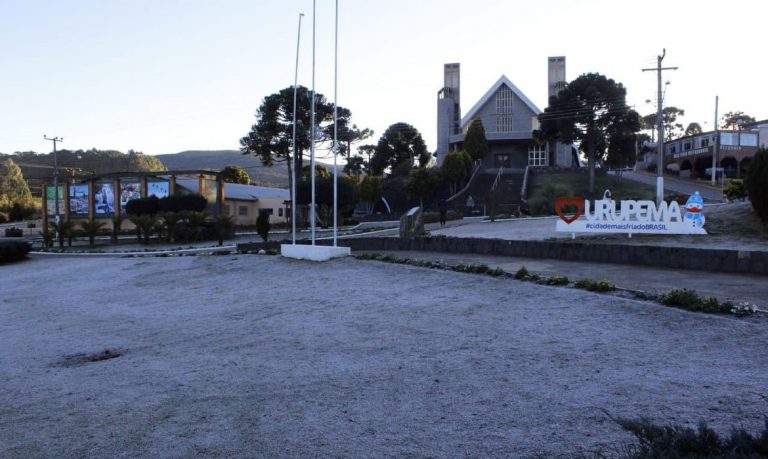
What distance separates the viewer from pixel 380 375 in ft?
18.2

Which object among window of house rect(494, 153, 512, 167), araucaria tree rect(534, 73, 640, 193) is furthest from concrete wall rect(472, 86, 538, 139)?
araucaria tree rect(534, 73, 640, 193)

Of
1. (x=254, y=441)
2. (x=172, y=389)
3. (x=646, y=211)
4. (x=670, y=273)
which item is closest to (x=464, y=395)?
(x=254, y=441)

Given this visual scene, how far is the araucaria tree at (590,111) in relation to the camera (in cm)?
4253

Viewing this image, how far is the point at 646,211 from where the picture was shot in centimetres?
1627

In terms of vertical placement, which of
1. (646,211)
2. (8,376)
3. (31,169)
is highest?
(31,169)

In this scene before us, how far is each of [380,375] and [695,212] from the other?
13.3 m

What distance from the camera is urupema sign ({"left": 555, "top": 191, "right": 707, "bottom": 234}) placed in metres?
15.7

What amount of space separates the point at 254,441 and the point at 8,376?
13.0 feet

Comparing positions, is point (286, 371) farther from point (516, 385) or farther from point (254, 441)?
point (516, 385)

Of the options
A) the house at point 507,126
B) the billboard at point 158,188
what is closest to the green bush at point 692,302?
the billboard at point 158,188

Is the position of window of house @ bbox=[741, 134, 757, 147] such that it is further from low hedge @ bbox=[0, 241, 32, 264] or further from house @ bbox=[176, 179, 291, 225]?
low hedge @ bbox=[0, 241, 32, 264]

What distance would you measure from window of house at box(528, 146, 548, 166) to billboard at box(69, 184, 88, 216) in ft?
143

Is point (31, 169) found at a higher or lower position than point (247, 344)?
higher

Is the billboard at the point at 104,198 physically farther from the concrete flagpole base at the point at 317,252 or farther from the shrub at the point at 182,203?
the concrete flagpole base at the point at 317,252
